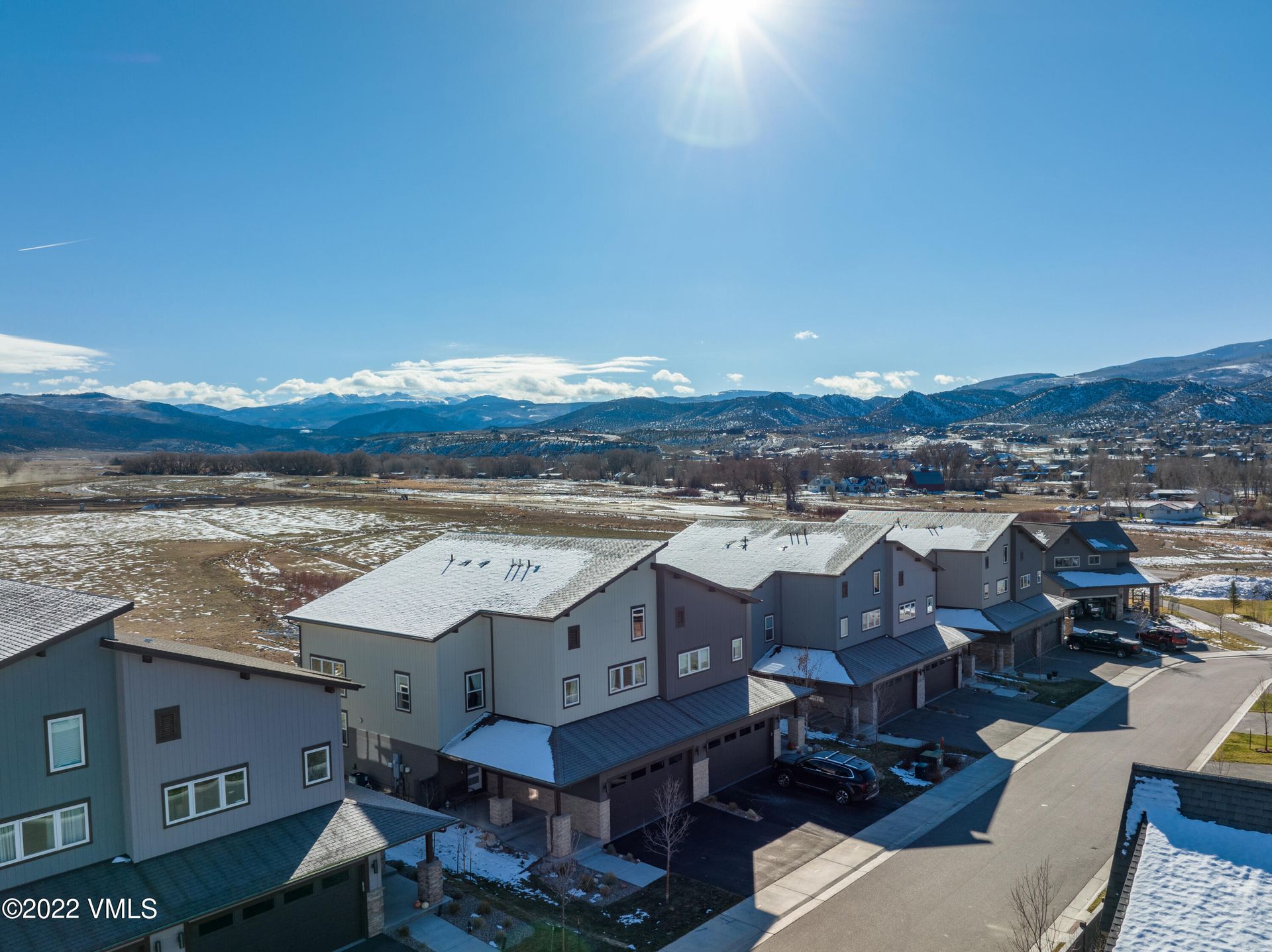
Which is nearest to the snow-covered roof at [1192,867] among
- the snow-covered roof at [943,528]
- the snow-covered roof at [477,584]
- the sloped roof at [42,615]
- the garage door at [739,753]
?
the garage door at [739,753]

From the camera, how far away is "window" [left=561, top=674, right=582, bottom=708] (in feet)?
84.6

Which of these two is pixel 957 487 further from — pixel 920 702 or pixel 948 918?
pixel 948 918

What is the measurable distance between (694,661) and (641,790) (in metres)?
5.78

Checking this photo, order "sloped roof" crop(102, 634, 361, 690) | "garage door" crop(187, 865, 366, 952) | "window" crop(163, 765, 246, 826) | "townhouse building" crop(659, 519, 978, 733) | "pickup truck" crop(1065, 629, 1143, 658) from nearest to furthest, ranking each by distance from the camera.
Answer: "sloped roof" crop(102, 634, 361, 690), "garage door" crop(187, 865, 366, 952), "window" crop(163, 765, 246, 826), "townhouse building" crop(659, 519, 978, 733), "pickup truck" crop(1065, 629, 1143, 658)

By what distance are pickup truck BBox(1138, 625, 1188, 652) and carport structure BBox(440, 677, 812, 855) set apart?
37671mm

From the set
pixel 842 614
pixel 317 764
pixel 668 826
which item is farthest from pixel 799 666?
pixel 317 764

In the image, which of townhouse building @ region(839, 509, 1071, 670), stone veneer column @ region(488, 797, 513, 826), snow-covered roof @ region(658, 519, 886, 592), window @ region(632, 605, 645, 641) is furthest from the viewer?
townhouse building @ region(839, 509, 1071, 670)

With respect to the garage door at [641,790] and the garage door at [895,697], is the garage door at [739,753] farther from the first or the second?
the garage door at [895,697]

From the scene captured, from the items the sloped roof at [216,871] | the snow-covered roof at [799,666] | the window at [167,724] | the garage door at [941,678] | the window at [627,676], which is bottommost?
the garage door at [941,678]

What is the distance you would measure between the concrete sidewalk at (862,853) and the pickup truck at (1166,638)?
19.4 m

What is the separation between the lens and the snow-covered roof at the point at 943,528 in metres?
49.4

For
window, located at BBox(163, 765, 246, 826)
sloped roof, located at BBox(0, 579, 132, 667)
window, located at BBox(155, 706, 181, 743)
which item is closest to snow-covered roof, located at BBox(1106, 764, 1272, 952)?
window, located at BBox(163, 765, 246, 826)

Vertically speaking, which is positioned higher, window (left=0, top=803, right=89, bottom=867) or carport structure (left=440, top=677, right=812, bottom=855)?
window (left=0, top=803, right=89, bottom=867)

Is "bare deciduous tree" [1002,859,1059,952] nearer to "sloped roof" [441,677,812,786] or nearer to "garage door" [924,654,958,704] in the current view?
"sloped roof" [441,677,812,786]
